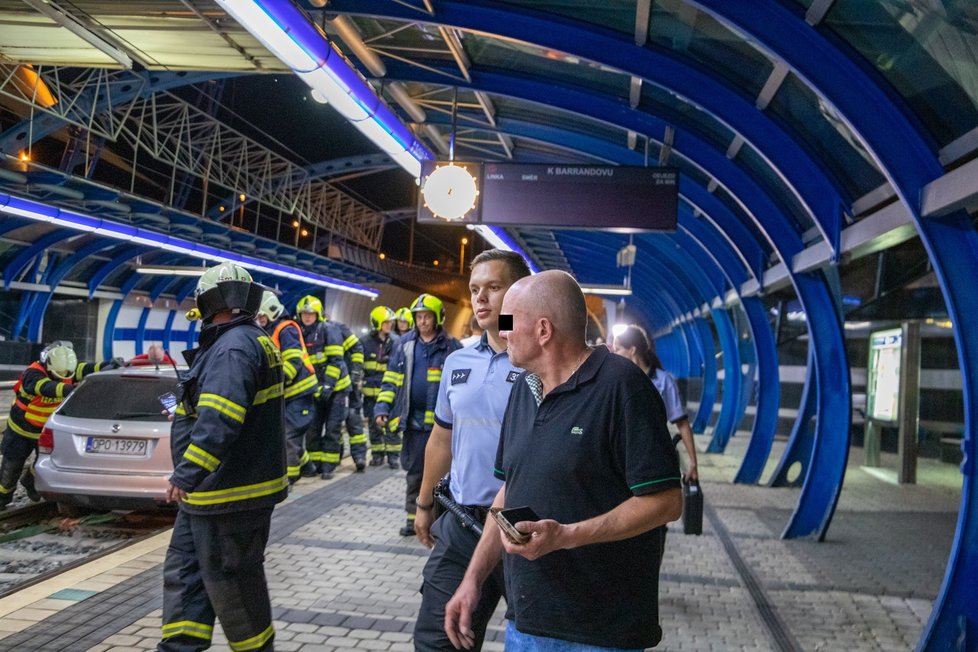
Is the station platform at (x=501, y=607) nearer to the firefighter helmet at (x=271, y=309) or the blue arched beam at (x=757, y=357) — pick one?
the firefighter helmet at (x=271, y=309)

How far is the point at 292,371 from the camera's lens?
29.7ft

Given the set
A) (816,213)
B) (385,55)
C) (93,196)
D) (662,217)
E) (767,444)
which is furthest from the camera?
(93,196)

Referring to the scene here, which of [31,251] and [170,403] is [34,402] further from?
[31,251]

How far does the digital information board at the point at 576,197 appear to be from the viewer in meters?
8.97

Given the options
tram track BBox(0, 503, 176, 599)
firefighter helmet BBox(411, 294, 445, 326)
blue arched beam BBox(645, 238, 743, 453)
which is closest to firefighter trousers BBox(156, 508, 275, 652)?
tram track BBox(0, 503, 176, 599)

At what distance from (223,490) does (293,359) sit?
16.5 feet

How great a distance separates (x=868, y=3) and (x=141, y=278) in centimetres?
2605

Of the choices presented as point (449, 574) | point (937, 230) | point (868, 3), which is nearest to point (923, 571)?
point (937, 230)

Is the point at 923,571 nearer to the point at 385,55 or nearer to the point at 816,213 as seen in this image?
the point at 816,213

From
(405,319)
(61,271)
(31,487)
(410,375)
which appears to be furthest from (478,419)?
(61,271)

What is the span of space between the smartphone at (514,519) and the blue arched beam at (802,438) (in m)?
8.52

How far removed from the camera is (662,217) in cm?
897

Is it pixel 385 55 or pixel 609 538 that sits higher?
pixel 385 55

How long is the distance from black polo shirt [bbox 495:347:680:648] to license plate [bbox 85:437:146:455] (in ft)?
19.9
